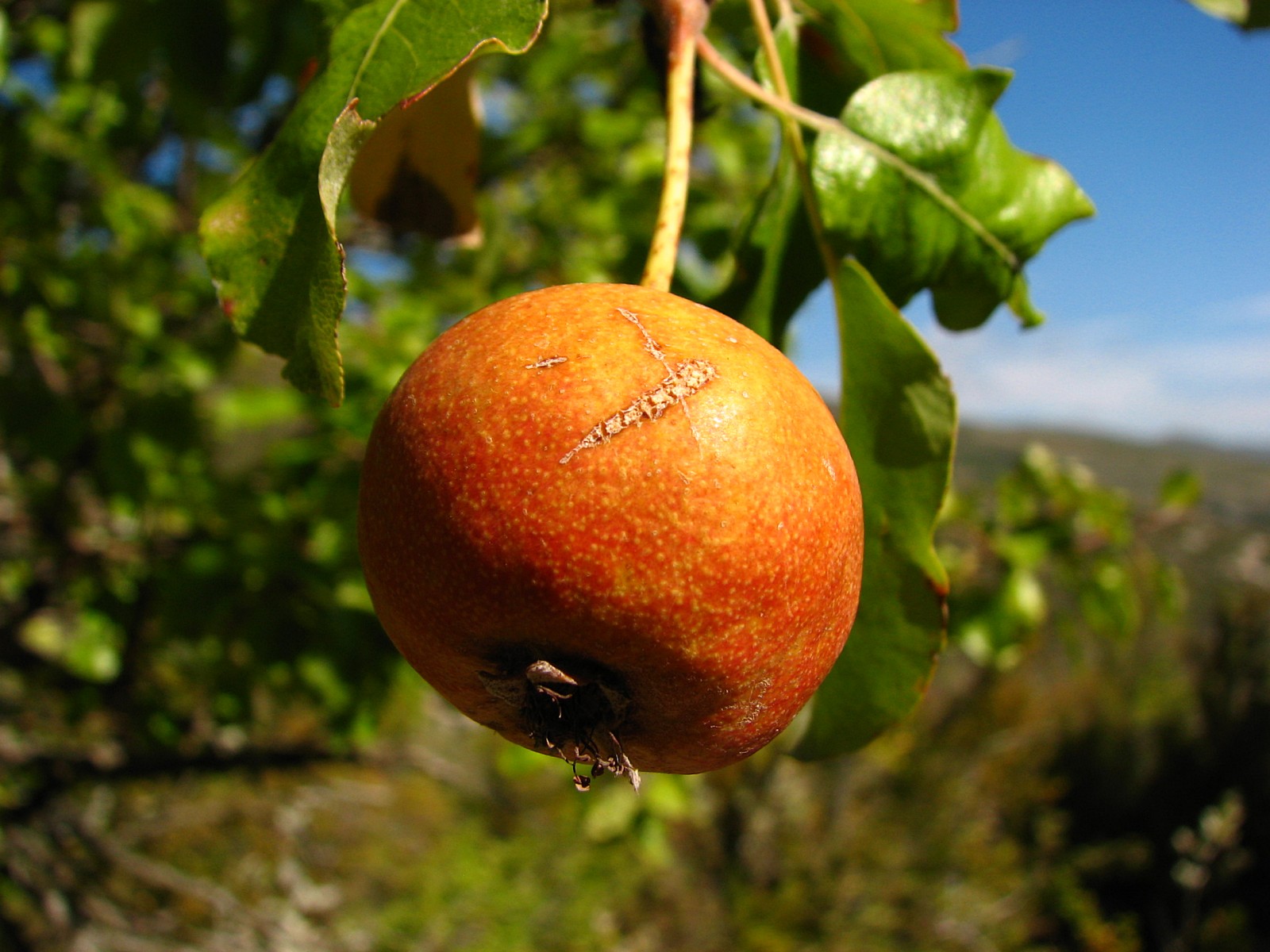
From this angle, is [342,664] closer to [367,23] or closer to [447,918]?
[367,23]

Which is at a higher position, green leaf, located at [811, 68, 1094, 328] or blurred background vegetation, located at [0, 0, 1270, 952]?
green leaf, located at [811, 68, 1094, 328]

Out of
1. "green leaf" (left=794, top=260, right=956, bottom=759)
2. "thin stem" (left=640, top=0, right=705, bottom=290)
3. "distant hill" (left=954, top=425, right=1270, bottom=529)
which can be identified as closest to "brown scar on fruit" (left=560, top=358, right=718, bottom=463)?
"thin stem" (left=640, top=0, right=705, bottom=290)

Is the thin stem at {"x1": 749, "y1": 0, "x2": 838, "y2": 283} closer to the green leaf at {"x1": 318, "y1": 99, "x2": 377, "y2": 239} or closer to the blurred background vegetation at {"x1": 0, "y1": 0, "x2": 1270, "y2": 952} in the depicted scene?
the blurred background vegetation at {"x1": 0, "y1": 0, "x2": 1270, "y2": 952}

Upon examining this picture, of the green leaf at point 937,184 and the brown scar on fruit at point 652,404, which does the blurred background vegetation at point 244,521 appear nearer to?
the green leaf at point 937,184

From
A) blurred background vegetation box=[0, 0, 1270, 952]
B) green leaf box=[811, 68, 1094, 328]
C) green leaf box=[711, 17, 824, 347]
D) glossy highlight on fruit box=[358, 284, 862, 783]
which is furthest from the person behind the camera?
blurred background vegetation box=[0, 0, 1270, 952]

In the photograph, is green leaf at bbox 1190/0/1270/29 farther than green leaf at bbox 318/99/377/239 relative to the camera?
Yes

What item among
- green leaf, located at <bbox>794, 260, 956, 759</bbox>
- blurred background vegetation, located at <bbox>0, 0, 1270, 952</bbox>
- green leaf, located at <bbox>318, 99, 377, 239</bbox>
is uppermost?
green leaf, located at <bbox>318, 99, 377, 239</bbox>

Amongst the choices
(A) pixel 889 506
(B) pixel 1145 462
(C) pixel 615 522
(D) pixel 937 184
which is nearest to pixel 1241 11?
(D) pixel 937 184
